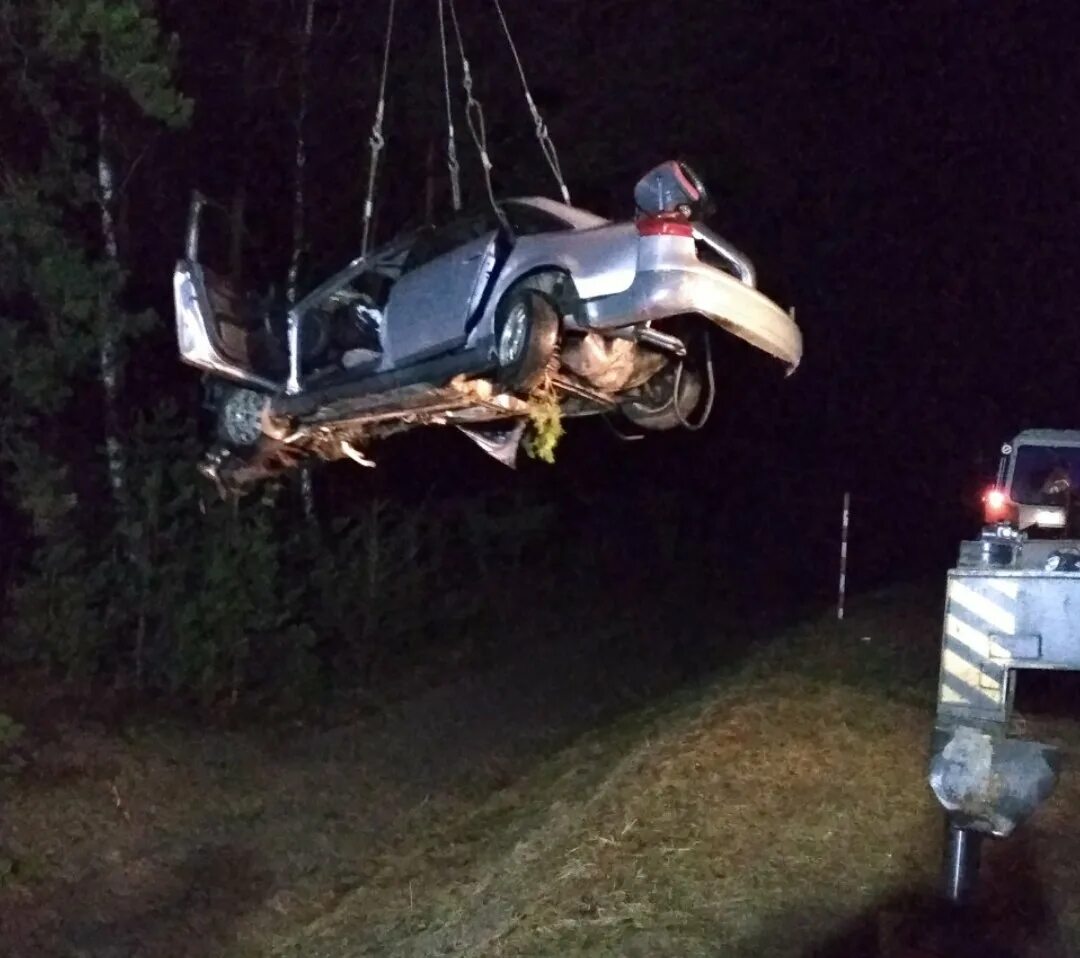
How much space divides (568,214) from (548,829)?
358 centimetres

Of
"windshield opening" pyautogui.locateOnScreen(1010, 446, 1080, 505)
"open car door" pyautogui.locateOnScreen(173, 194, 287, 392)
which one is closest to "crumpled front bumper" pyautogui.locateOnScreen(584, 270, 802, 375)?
"open car door" pyautogui.locateOnScreen(173, 194, 287, 392)

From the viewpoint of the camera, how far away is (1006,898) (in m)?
6.77

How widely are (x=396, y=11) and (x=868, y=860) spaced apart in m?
10.3

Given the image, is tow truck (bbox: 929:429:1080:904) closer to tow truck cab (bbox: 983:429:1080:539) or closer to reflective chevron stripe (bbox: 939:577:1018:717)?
reflective chevron stripe (bbox: 939:577:1018:717)

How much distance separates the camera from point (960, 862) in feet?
20.9

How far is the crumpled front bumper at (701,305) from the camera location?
6.71 meters

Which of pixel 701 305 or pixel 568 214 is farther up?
pixel 568 214

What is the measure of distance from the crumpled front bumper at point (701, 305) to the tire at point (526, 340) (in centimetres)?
20

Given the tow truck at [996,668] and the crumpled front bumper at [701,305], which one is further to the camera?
the crumpled front bumper at [701,305]

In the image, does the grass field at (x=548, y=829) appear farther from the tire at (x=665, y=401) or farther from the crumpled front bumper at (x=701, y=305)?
the crumpled front bumper at (x=701, y=305)

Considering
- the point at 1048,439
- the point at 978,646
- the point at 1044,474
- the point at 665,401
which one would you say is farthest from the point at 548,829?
the point at 1048,439

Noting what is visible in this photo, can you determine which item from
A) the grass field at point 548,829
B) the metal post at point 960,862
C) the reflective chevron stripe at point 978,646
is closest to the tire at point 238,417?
the grass field at point 548,829

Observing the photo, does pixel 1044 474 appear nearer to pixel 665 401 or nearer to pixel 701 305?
pixel 665 401

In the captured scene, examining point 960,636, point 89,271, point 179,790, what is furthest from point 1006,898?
point 89,271
